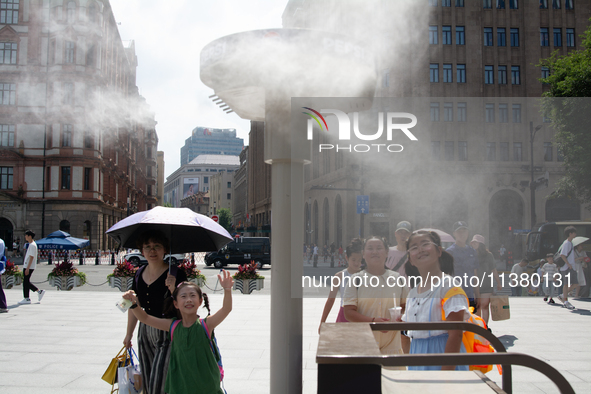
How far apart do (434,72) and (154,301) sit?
13.1 feet

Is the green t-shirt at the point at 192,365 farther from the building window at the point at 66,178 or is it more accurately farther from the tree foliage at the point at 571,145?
the building window at the point at 66,178

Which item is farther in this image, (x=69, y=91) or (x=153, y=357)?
(x=69, y=91)

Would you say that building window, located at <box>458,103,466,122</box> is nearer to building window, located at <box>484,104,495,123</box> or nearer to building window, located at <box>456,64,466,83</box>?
building window, located at <box>484,104,495,123</box>

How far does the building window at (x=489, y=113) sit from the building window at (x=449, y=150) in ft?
1.79

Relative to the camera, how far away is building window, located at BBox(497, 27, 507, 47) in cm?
557

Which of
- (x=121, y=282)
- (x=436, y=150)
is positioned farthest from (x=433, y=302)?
(x=121, y=282)

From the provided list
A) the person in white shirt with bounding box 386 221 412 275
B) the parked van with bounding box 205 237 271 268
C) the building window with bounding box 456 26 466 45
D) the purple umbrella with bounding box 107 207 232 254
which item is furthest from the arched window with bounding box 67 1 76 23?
the person in white shirt with bounding box 386 221 412 275

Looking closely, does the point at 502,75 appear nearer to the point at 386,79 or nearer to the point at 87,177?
the point at 386,79

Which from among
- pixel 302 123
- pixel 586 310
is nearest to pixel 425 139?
pixel 302 123

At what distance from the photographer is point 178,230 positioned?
3.83 metres

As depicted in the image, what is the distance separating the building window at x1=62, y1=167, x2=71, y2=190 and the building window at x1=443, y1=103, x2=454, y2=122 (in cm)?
Result: 3864

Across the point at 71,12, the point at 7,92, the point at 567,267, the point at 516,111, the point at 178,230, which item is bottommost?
the point at 567,267

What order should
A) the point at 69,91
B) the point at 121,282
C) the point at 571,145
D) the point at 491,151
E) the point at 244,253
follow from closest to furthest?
the point at 491,151 < the point at 571,145 < the point at 121,282 < the point at 244,253 < the point at 69,91

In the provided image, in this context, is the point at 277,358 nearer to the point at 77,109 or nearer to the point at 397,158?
the point at 397,158
